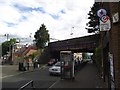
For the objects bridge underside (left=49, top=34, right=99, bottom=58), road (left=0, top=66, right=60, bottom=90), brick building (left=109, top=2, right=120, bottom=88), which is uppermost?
bridge underside (left=49, top=34, right=99, bottom=58)

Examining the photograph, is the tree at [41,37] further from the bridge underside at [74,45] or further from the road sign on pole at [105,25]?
the road sign on pole at [105,25]

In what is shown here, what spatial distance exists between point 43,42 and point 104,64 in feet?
237

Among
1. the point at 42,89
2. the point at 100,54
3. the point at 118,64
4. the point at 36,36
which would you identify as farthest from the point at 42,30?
the point at 118,64

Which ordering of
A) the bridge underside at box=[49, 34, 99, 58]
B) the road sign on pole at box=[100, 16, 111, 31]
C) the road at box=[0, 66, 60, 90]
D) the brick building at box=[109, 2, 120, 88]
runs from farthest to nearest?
the bridge underside at box=[49, 34, 99, 58]
the road at box=[0, 66, 60, 90]
the brick building at box=[109, 2, 120, 88]
the road sign on pole at box=[100, 16, 111, 31]

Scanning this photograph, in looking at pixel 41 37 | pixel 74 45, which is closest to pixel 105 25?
pixel 74 45

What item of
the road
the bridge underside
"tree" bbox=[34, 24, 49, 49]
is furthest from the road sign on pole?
"tree" bbox=[34, 24, 49, 49]

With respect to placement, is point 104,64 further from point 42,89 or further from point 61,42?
point 61,42

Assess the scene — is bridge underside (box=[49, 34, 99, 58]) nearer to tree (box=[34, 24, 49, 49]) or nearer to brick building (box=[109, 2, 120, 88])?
tree (box=[34, 24, 49, 49])

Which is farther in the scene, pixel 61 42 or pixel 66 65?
pixel 61 42

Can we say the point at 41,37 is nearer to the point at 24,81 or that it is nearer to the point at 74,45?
the point at 74,45

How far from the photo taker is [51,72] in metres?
36.4

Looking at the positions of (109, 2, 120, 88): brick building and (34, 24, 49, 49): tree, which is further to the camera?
(34, 24, 49, 49): tree

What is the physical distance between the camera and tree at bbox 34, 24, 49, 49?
326 feet

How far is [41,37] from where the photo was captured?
326 feet
